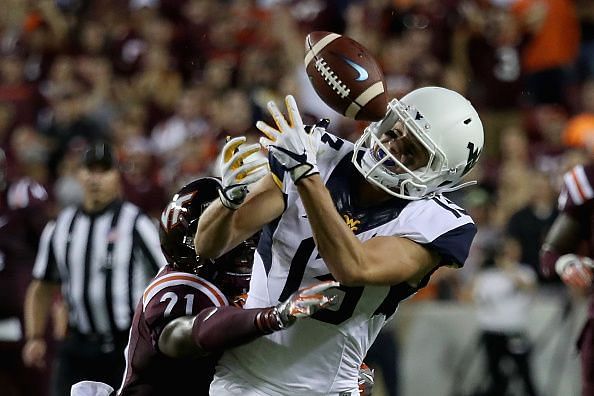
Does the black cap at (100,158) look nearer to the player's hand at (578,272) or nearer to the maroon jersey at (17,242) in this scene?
the maroon jersey at (17,242)

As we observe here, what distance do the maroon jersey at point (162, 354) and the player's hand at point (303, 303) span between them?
560 mm

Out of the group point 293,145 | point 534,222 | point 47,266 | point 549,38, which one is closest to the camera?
point 293,145

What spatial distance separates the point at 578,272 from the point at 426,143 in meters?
1.67

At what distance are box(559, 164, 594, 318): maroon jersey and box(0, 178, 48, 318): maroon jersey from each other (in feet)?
10.9

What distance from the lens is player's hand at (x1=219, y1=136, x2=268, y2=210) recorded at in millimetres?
3006

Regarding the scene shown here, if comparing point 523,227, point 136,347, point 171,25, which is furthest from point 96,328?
point 171,25

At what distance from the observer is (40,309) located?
19.7ft

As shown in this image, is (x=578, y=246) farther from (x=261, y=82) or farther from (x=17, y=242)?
(x=261, y=82)

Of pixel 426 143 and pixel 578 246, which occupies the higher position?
pixel 426 143

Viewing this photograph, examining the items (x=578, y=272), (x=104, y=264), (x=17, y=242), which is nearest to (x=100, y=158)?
(x=104, y=264)

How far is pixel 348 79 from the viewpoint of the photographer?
3.07 m

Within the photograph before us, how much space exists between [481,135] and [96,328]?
3.15 metres

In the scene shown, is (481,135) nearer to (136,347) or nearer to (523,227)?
(136,347)

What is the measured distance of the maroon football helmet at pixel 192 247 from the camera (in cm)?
356
